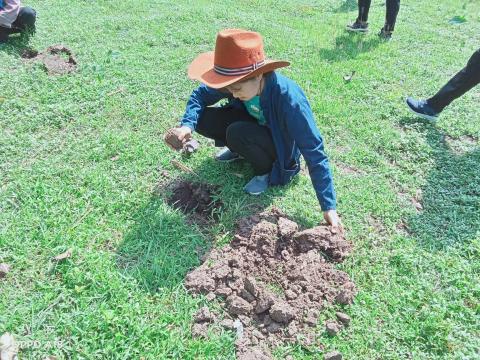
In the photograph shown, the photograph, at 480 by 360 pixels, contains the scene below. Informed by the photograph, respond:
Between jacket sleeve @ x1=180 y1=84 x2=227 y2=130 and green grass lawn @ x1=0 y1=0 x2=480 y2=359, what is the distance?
0.52 metres

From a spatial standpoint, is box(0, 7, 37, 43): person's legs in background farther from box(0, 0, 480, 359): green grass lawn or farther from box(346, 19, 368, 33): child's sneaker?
box(346, 19, 368, 33): child's sneaker

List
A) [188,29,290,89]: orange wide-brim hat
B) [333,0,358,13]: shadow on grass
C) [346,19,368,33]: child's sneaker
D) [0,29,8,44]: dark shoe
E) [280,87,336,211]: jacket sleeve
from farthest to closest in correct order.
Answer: [333,0,358,13]: shadow on grass, [346,19,368,33]: child's sneaker, [0,29,8,44]: dark shoe, [280,87,336,211]: jacket sleeve, [188,29,290,89]: orange wide-brim hat

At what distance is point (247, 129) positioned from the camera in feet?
9.73

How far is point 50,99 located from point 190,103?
1.86 meters

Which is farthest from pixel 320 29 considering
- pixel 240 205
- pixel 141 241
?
pixel 141 241

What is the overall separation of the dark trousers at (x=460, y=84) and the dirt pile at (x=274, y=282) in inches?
82.8

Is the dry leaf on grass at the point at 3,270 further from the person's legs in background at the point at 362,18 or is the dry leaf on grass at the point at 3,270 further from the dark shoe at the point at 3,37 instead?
the person's legs in background at the point at 362,18

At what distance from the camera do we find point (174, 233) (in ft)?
9.21

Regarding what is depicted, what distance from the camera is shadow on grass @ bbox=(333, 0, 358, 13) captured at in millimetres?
7668

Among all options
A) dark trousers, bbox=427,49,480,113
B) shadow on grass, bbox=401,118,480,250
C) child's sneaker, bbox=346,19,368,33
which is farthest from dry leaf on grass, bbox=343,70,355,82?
child's sneaker, bbox=346,19,368,33

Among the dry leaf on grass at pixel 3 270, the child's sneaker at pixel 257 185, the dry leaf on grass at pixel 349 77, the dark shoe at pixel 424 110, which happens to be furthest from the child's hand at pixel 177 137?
the dry leaf on grass at pixel 349 77

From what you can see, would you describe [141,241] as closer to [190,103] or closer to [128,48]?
[190,103]

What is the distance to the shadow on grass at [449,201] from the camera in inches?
114

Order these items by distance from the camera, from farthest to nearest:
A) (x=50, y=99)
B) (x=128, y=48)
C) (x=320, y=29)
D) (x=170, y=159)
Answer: (x=320, y=29) → (x=128, y=48) → (x=50, y=99) → (x=170, y=159)
